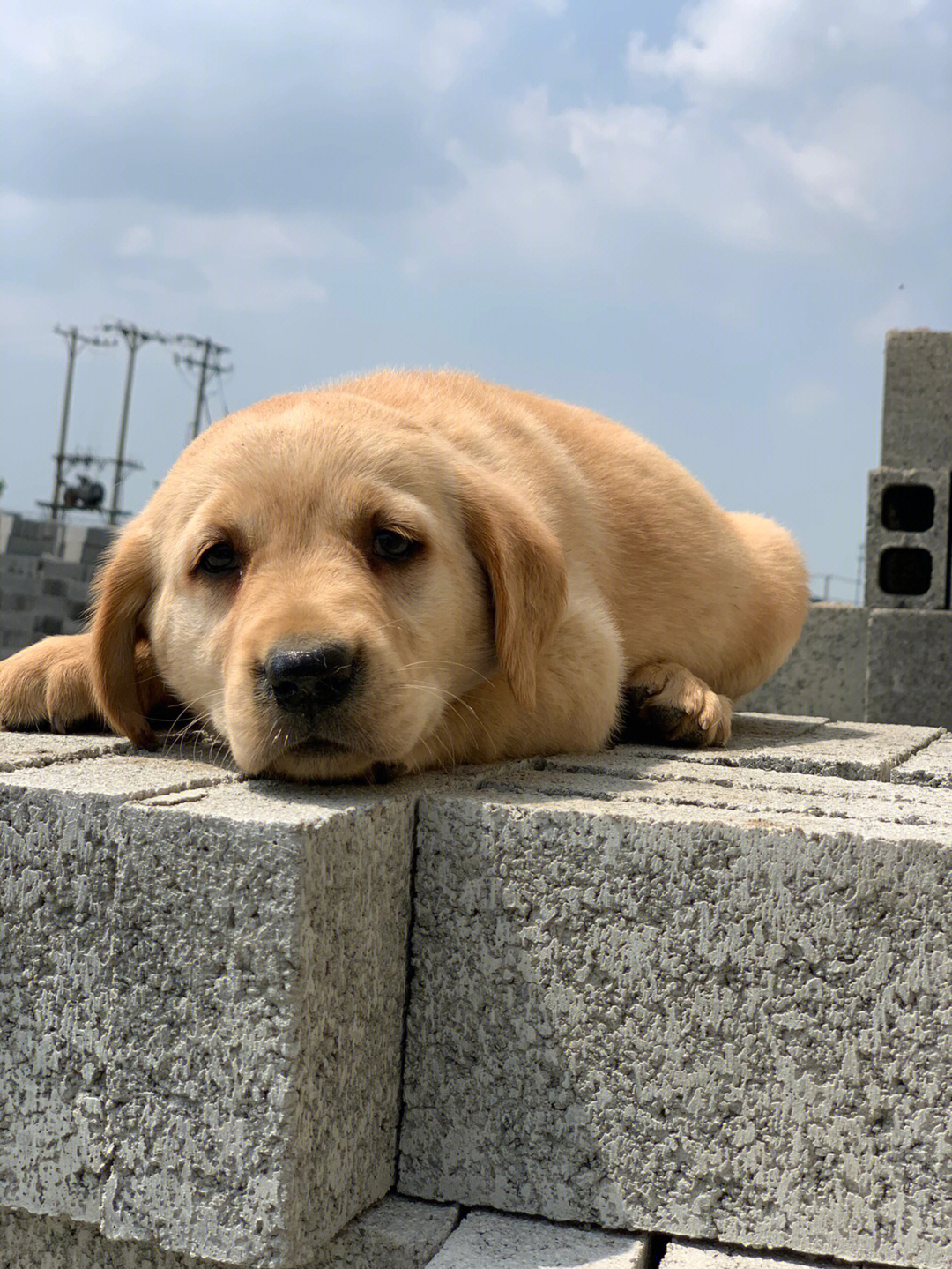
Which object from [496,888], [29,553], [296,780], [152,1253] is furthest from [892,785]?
[29,553]

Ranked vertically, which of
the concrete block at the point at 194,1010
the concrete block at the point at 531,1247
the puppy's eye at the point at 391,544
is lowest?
the concrete block at the point at 531,1247


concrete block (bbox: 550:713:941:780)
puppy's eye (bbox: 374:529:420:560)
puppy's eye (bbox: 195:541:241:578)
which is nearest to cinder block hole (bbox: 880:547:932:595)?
concrete block (bbox: 550:713:941:780)

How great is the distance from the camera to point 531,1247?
7.64ft

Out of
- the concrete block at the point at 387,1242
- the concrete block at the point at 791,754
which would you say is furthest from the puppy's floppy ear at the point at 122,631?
the concrete block at the point at 387,1242

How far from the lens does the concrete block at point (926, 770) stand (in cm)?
308

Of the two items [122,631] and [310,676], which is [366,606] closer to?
[310,676]

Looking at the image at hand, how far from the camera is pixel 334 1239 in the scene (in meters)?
2.37

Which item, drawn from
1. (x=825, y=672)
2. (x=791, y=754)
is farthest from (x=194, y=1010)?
(x=825, y=672)

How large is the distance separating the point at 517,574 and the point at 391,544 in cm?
33

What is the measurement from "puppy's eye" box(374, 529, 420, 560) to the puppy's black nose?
44 cm

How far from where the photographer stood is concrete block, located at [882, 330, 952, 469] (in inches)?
321

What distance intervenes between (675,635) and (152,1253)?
2396 millimetres

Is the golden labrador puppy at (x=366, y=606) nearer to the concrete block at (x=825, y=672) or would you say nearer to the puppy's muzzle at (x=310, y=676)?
the puppy's muzzle at (x=310, y=676)

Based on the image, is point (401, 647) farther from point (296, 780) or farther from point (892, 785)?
point (892, 785)
